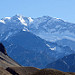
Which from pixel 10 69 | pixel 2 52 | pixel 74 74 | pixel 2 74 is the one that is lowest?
pixel 2 52

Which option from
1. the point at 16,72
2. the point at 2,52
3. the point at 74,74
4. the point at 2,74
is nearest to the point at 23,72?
the point at 16,72

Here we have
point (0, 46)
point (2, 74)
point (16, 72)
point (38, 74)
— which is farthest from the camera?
point (0, 46)

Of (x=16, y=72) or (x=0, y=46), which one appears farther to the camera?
(x=0, y=46)

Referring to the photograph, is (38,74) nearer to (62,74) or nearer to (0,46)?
(62,74)

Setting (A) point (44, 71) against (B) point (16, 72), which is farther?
(B) point (16, 72)

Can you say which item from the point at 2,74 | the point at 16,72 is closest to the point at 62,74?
the point at 2,74

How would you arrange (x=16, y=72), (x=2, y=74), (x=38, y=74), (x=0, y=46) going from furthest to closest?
(x=0, y=46) → (x=16, y=72) → (x=2, y=74) → (x=38, y=74)

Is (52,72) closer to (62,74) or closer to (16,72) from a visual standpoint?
(62,74)

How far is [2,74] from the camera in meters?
48.6

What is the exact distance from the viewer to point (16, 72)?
66000mm

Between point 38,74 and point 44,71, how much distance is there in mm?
1145

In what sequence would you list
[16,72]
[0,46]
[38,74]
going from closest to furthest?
[38,74] < [16,72] < [0,46]

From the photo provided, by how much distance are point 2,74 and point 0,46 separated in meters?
136

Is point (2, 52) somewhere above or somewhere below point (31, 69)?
below
